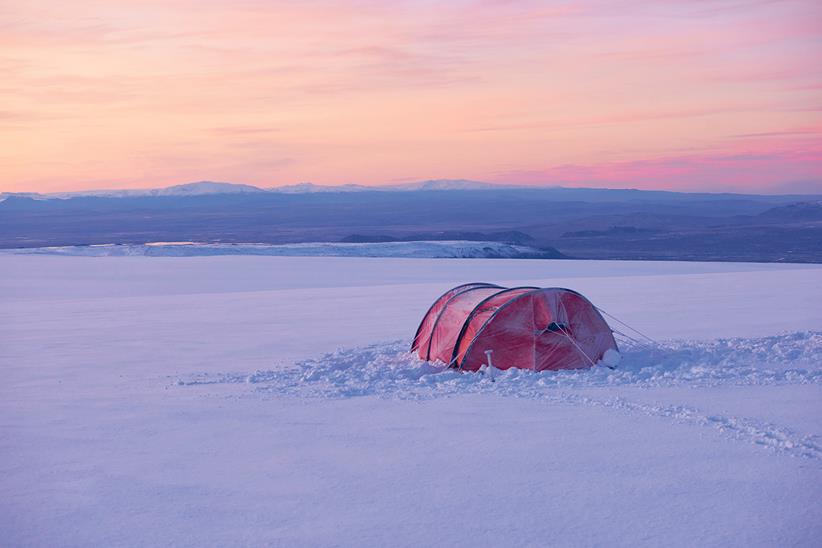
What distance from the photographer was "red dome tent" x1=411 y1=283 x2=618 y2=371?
10.6m

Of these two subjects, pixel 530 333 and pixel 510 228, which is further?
pixel 510 228

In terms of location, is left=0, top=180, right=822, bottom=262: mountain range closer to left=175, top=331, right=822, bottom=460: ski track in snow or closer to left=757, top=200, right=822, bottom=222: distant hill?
left=757, top=200, right=822, bottom=222: distant hill

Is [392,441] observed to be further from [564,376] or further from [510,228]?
[510,228]

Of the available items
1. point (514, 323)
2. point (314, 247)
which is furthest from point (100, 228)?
point (514, 323)

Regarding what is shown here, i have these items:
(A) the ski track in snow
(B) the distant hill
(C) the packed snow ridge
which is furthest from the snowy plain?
(B) the distant hill

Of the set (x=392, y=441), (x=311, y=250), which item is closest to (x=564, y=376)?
(x=392, y=441)

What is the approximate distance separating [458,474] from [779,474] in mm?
2411

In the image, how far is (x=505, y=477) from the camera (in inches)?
263

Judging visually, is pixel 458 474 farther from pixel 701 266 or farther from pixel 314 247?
pixel 314 247

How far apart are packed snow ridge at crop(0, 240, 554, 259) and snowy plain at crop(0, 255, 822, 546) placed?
A: 28787mm

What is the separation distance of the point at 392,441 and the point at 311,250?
38591mm

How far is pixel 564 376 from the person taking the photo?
1023cm

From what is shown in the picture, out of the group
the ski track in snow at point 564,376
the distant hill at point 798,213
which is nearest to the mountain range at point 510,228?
the distant hill at point 798,213

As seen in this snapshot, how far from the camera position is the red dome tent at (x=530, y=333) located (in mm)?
10578
